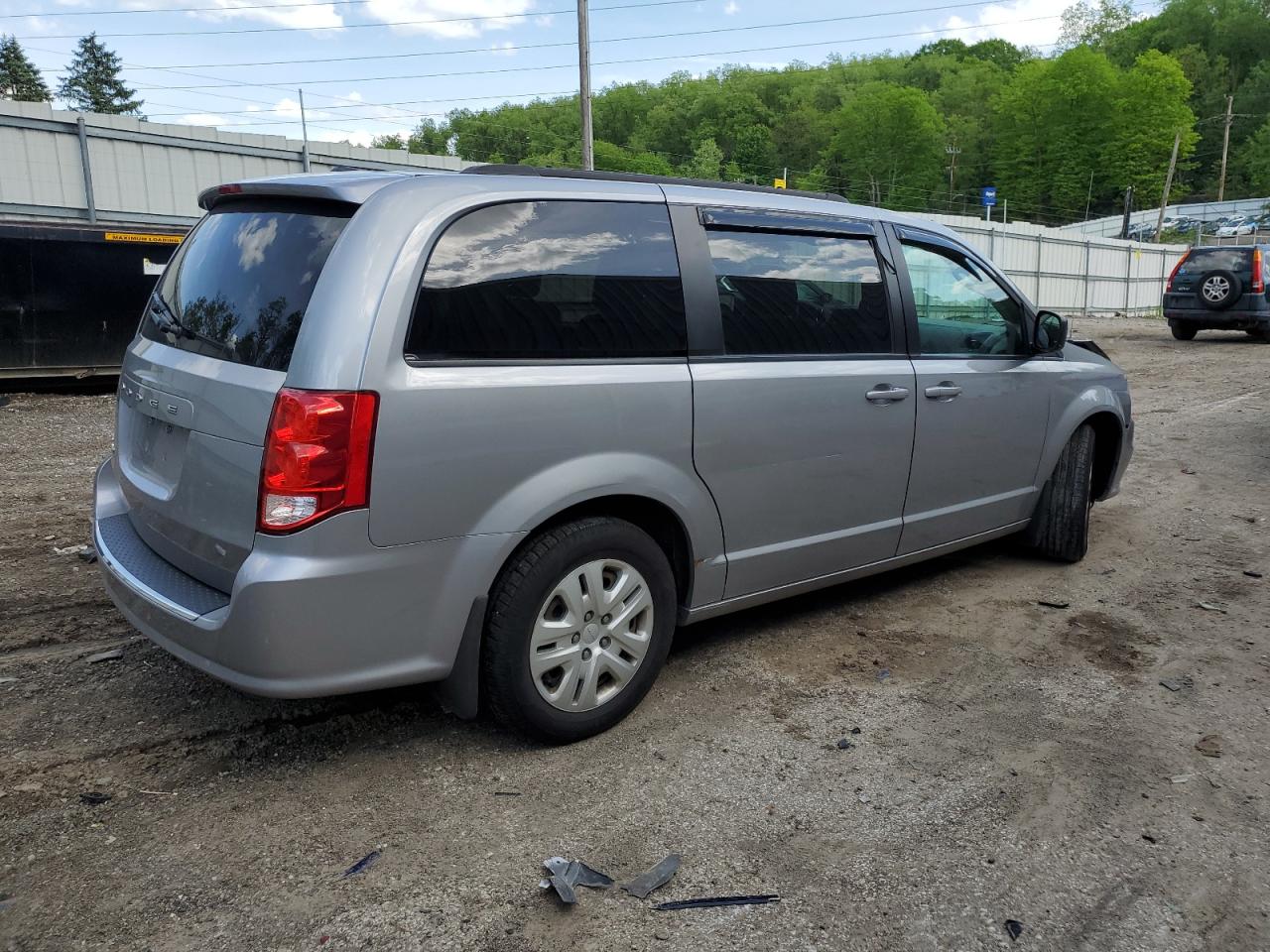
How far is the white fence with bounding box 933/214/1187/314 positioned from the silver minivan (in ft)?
70.3

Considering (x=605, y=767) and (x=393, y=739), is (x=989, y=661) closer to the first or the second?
(x=605, y=767)

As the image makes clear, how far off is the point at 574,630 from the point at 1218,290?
18.6m

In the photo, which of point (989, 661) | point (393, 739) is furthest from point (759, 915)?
point (989, 661)

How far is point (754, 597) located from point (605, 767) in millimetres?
994

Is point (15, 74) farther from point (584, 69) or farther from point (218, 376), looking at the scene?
point (218, 376)

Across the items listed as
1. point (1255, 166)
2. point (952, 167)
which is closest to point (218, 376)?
point (952, 167)

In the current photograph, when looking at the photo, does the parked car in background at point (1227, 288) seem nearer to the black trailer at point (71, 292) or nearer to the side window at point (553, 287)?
the black trailer at point (71, 292)

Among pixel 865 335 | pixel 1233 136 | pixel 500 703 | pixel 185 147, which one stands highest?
pixel 1233 136

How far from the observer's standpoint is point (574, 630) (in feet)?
10.3

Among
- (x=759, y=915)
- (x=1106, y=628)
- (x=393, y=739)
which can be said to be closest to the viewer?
(x=759, y=915)

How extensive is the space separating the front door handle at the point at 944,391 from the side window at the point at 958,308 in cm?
16

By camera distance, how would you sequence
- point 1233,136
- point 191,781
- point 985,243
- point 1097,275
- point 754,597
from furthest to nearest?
point 1233,136
point 1097,275
point 985,243
point 754,597
point 191,781

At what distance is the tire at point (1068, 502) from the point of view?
16.9 ft

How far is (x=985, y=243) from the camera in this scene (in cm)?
2545
